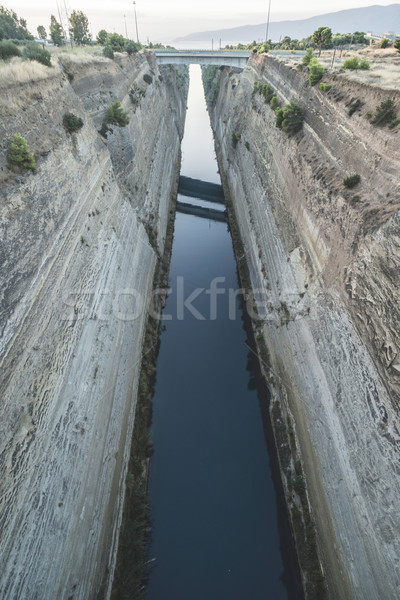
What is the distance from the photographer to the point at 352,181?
45.9 ft

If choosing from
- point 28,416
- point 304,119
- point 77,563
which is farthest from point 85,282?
point 304,119

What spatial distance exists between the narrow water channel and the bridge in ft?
118

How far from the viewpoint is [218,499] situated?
46.3 ft

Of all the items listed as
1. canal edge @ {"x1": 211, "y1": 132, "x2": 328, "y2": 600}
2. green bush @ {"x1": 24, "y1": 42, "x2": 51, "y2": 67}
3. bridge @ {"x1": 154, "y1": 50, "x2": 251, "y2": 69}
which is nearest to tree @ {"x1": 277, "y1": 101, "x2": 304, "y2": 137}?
canal edge @ {"x1": 211, "y1": 132, "x2": 328, "y2": 600}

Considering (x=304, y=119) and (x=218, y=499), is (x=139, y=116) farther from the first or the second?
(x=218, y=499)

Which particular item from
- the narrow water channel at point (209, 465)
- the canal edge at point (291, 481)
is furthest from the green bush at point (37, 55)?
the canal edge at point (291, 481)

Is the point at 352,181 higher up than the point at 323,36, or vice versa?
the point at 323,36

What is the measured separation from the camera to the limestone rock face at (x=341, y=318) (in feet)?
31.7

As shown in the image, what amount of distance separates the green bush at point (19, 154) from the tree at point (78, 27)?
3763cm

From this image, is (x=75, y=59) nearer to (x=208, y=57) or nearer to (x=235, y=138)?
(x=235, y=138)

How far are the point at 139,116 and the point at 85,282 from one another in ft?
68.2

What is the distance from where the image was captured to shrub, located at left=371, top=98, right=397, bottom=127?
13.2 m

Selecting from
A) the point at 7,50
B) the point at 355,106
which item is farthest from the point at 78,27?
the point at 355,106

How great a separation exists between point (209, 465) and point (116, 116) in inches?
872
